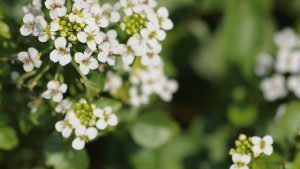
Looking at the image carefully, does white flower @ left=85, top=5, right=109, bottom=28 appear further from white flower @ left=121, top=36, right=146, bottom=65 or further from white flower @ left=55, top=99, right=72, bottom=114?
white flower @ left=55, top=99, right=72, bottom=114

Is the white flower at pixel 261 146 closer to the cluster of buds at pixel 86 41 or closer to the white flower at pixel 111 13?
the cluster of buds at pixel 86 41

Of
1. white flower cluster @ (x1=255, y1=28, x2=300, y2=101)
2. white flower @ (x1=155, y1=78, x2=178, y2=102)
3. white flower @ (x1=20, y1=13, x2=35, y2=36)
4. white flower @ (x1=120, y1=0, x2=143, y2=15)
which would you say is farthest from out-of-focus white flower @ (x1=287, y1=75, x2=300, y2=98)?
white flower @ (x1=20, y1=13, x2=35, y2=36)

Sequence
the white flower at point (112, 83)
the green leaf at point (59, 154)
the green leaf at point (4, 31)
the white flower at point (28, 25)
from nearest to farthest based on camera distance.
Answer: the white flower at point (28, 25) → the green leaf at point (4, 31) → the green leaf at point (59, 154) → the white flower at point (112, 83)

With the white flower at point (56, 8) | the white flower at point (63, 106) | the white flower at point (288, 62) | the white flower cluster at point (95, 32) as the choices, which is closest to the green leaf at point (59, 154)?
the white flower at point (63, 106)

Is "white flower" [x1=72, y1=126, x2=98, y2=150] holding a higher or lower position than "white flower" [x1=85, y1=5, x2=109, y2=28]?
lower

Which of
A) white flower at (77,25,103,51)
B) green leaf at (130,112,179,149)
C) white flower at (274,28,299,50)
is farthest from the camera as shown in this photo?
white flower at (274,28,299,50)

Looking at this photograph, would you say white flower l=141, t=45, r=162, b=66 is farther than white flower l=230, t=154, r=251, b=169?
Yes

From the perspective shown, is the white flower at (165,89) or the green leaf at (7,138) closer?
the green leaf at (7,138)

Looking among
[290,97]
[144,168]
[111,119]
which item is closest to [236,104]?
[290,97]
